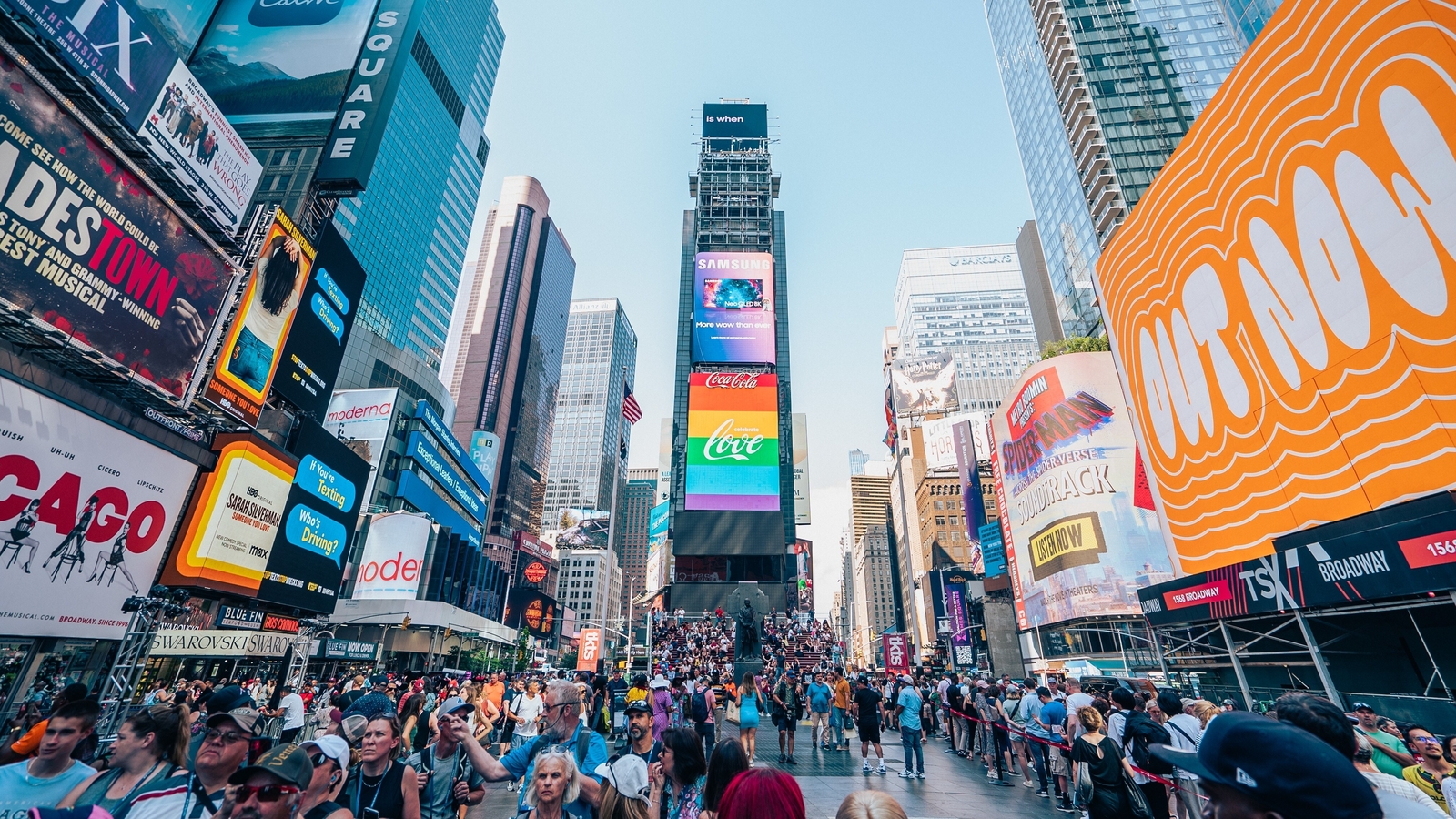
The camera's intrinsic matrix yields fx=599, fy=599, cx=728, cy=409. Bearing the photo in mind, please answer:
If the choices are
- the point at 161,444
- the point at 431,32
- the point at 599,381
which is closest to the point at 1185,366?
the point at 161,444

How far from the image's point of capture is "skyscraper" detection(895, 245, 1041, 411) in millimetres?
117375

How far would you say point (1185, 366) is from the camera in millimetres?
20062

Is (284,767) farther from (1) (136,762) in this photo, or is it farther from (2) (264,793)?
(1) (136,762)

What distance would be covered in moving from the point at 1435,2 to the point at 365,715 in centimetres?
2101

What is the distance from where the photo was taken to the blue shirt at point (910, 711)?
37.2 feet

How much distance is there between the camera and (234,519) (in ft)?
72.6

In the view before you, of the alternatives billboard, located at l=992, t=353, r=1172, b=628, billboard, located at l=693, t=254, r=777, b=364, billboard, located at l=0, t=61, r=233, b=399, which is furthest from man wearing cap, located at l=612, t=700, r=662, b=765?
billboard, located at l=693, t=254, r=777, b=364

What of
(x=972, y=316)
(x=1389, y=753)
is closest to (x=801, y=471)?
(x=972, y=316)

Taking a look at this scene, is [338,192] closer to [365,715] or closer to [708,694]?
[708,694]

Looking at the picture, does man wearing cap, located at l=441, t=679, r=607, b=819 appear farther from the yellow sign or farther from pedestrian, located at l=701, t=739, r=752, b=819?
the yellow sign

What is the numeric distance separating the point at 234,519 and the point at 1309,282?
Answer: 113 ft

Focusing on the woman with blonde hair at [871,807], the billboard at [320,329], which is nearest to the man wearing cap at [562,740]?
the woman with blonde hair at [871,807]

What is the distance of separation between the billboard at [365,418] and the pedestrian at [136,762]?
60205 millimetres

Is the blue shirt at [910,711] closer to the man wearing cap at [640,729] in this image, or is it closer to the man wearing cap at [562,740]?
the man wearing cap at [640,729]
